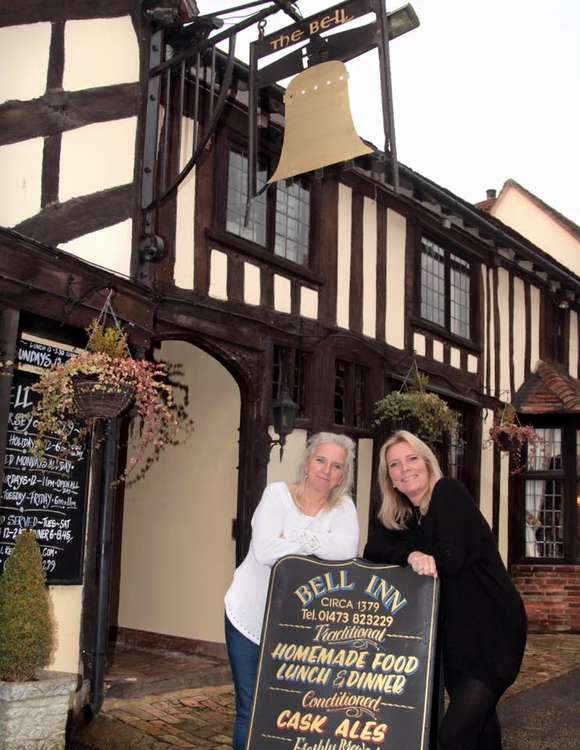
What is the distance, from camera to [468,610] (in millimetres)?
3516

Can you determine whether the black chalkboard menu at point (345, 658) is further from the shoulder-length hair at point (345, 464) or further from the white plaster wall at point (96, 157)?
the white plaster wall at point (96, 157)

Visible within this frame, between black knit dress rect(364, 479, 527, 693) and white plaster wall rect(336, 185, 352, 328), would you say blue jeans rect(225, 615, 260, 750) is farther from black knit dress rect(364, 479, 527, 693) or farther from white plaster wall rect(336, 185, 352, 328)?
white plaster wall rect(336, 185, 352, 328)

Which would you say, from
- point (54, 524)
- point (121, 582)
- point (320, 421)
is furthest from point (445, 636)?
point (121, 582)

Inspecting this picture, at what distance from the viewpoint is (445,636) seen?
11.7 feet

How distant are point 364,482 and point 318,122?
4.19 meters

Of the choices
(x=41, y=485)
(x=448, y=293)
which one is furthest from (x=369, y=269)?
(x=41, y=485)

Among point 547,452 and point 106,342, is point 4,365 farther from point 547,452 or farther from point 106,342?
point 547,452

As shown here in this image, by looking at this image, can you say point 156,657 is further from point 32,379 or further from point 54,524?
point 32,379

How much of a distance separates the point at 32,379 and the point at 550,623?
8712 millimetres

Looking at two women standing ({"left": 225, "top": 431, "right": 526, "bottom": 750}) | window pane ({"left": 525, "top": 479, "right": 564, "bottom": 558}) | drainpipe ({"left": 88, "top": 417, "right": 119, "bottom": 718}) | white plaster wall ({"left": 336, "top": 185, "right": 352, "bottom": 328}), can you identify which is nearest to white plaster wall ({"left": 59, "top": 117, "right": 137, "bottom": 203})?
drainpipe ({"left": 88, "top": 417, "right": 119, "bottom": 718})

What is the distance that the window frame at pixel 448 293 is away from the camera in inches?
409

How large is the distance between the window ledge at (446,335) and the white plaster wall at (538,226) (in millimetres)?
5621

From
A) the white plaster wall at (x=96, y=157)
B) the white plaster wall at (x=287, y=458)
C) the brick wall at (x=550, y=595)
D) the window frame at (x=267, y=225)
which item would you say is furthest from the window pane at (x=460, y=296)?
the white plaster wall at (x=96, y=157)

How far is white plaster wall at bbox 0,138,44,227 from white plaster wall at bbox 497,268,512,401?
7899 mm
